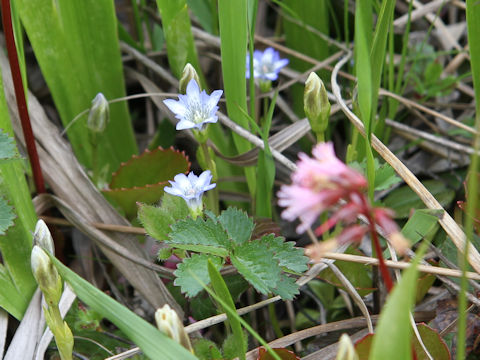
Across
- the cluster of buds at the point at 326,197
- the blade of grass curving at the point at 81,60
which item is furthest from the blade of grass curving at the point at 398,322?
the blade of grass curving at the point at 81,60

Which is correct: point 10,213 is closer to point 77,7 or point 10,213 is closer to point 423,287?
point 77,7

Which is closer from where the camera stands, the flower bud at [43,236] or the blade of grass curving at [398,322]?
the blade of grass curving at [398,322]

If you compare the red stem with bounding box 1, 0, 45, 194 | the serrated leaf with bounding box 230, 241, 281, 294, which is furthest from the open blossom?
the red stem with bounding box 1, 0, 45, 194

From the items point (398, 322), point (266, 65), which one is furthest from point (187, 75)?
point (398, 322)

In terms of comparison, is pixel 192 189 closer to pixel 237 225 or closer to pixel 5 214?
pixel 237 225

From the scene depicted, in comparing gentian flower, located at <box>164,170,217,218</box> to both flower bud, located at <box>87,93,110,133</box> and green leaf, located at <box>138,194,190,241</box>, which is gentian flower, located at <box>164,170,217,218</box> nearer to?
green leaf, located at <box>138,194,190,241</box>

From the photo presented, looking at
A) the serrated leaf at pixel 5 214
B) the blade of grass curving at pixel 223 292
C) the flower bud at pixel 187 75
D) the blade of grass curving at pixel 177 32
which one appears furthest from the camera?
the blade of grass curving at pixel 177 32

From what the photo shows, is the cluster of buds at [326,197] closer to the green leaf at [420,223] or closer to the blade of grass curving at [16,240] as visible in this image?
the green leaf at [420,223]
